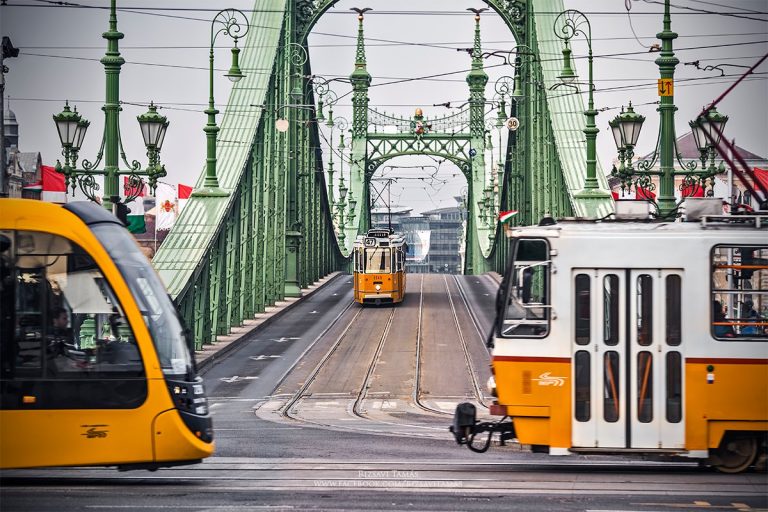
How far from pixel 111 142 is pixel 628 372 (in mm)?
14409

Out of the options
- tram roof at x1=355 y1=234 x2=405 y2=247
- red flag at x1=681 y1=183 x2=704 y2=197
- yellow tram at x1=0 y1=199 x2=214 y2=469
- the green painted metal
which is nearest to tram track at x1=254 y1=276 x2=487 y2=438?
the green painted metal

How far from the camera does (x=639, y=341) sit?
15.9 metres

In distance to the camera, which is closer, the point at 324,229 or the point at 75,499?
the point at 75,499

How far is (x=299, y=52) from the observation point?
55.3 m

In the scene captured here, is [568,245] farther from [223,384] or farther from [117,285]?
[223,384]

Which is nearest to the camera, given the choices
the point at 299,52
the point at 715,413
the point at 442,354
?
the point at 715,413

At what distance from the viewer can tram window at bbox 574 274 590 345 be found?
16.0m

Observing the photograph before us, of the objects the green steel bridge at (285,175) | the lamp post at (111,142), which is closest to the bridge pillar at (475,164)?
the green steel bridge at (285,175)

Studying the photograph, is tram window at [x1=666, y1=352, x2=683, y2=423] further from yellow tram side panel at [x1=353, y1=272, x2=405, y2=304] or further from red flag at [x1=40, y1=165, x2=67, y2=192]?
yellow tram side panel at [x1=353, y1=272, x2=405, y2=304]

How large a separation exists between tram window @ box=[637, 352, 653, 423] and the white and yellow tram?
0.01 metres

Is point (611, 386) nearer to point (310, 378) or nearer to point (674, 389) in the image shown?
point (674, 389)

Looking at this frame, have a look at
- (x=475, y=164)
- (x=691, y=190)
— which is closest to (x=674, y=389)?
(x=691, y=190)

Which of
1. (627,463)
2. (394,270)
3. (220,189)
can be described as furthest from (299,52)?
(627,463)

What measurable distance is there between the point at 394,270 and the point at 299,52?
10.7 m
